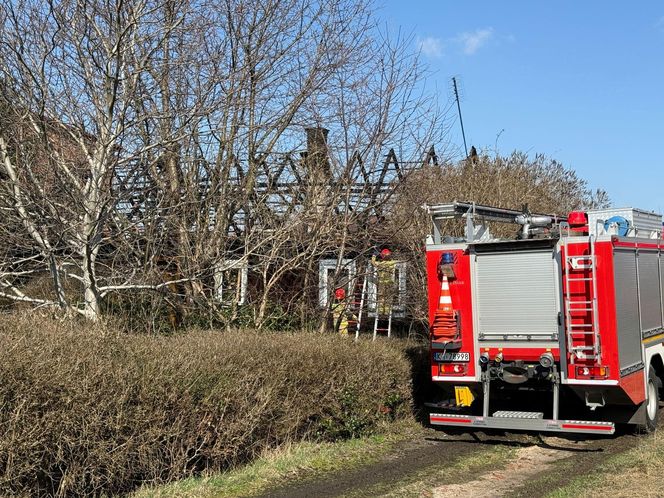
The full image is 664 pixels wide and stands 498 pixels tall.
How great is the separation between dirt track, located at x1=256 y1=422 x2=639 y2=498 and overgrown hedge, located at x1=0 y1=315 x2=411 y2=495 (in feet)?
2.85

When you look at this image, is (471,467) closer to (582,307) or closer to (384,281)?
(582,307)

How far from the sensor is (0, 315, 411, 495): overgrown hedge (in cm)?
573

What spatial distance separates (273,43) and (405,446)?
6375 mm

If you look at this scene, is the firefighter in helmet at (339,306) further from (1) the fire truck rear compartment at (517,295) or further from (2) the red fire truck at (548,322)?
(1) the fire truck rear compartment at (517,295)

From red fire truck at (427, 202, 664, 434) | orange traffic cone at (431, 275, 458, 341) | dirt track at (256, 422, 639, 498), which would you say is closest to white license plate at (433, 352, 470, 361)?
red fire truck at (427, 202, 664, 434)

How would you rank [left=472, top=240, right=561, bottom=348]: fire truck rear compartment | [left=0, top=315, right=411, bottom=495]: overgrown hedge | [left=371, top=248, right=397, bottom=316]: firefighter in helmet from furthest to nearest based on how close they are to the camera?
[left=371, top=248, right=397, bottom=316]: firefighter in helmet, [left=472, top=240, right=561, bottom=348]: fire truck rear compartment, [left=0, top=315, right=411, bottom=495]: overgrown hedge

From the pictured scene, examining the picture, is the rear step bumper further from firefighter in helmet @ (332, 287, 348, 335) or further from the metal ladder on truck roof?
firefighter in helmet @ (332, 287, 348, 335)

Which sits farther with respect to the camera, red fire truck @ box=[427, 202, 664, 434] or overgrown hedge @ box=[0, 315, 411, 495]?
red fire truck @ box=[427, 202, 664, 434]

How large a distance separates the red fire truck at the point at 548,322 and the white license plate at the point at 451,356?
0.01 m

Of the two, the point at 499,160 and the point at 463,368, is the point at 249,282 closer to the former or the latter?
the point at 463,368

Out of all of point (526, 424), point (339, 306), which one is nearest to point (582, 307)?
point (526, 424)

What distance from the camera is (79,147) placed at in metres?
9.41

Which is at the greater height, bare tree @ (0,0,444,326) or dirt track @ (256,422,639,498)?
bare tree @ (0,0,444,326)

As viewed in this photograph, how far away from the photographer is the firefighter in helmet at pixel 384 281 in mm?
13320
